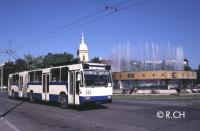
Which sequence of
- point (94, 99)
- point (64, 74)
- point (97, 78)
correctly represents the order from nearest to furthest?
1. point (94, 99)
2. point (97, 78)
3. point (64, 74)

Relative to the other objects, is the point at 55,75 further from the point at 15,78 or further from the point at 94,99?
the point at 15,78

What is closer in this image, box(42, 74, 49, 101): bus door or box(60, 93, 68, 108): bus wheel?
box(60, 93, 68, 108): bus wheel

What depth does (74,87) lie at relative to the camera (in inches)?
926

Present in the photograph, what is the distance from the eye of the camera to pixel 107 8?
26203 millimetres

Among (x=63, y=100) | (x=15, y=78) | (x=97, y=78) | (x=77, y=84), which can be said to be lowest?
(x=63, y=100)

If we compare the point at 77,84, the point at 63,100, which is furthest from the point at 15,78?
the point at 77,84

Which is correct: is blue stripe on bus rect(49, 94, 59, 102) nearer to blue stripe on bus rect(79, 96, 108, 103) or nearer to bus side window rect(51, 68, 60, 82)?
bus side window rect(51, 68, 60, 82)

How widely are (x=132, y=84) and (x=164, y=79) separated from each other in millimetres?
8658

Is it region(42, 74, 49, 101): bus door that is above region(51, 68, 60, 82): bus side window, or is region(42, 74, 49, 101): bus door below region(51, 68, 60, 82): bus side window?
→ below

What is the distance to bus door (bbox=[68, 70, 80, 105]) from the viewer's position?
2313cm

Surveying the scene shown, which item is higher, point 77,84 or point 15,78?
point 15,78

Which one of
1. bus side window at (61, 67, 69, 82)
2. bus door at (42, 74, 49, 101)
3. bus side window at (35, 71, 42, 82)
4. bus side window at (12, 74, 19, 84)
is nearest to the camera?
bus side window at (61, 67, 69, 82)

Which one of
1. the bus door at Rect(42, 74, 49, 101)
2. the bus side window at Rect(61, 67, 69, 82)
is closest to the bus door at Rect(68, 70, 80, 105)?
the bus side window at Rect(61, 67, 69, 82)

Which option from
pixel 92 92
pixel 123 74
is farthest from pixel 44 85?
pixel 123 74
